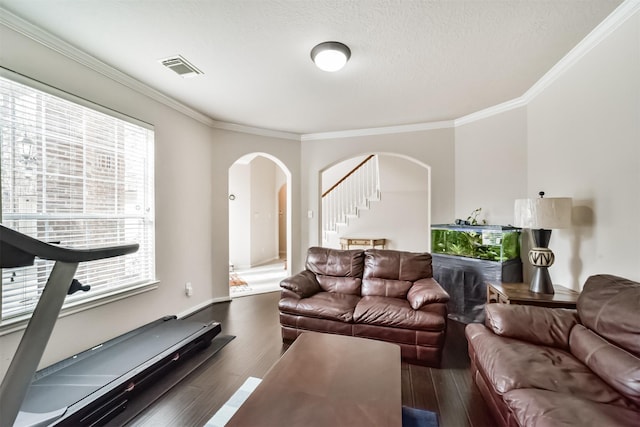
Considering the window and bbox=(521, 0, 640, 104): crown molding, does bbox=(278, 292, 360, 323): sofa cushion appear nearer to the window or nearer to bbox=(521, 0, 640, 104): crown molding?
the window

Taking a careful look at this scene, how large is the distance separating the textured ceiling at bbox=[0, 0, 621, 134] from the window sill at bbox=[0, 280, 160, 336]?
6.90 feet

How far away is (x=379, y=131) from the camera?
4.33 meters

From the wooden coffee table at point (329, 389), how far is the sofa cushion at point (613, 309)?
118 centimetres

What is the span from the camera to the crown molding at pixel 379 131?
404 cm

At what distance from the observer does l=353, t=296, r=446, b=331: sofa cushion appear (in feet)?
7.47

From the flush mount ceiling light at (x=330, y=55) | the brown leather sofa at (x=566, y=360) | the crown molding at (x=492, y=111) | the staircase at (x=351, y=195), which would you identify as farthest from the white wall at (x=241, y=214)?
the brown leather sofa at (x=566, y=360)

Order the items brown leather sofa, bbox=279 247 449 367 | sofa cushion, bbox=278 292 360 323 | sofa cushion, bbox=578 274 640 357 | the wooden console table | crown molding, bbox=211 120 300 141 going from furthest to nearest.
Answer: the wooden console table, crown molding, bbox=211 120 300 141, sofa cushion, bbox=278 292 360 323, brown leather sofa, bbox=279 247 449 367, sofa cushion, bbox=578 274 640 357

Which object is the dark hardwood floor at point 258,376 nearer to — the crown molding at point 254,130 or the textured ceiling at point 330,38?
the textured ceiling at point 330,38

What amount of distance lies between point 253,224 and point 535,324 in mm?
5695

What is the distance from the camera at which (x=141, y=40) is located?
2.11 metres

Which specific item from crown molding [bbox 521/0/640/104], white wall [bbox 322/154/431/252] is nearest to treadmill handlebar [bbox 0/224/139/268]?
crown molding [bbox 521/0/640/104]

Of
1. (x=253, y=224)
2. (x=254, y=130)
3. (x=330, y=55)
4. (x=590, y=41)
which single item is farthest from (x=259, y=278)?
(x=590, y=41)

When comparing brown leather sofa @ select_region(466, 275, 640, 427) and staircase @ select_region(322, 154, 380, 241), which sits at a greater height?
staircase @ select_region(322, 154, 380, 241)

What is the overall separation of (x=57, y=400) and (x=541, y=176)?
447 centimetres
